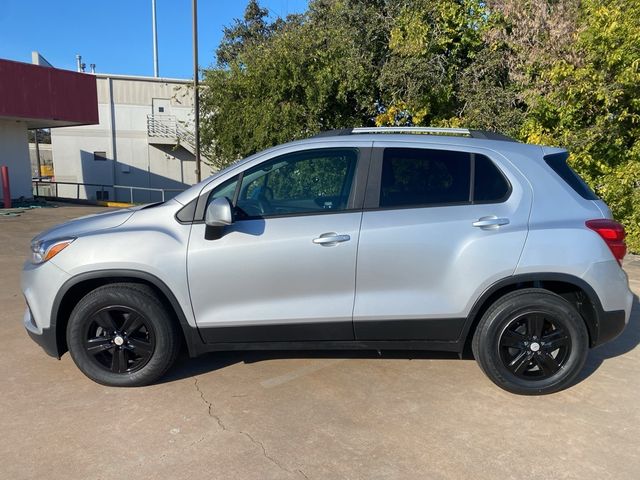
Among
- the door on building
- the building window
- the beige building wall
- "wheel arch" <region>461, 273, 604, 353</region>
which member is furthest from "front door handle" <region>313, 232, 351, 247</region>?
the building window

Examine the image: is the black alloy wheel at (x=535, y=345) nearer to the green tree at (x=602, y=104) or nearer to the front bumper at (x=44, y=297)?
the front bumper at (x=44, y=297)

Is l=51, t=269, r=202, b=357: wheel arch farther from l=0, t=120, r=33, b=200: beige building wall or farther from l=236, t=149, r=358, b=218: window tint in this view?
l=0, t=120, r=33, b=200: beige building wall

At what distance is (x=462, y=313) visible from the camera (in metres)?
3.54

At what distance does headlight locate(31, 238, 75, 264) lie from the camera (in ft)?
11.6

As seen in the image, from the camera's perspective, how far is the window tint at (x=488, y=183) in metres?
3.55

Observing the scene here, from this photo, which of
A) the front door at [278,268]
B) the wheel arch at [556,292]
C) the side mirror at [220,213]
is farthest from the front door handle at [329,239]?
the wheel arch at [556,292]

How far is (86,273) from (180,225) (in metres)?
0.72

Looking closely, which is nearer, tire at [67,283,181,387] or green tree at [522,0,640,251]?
tire at [67,283,181,387]

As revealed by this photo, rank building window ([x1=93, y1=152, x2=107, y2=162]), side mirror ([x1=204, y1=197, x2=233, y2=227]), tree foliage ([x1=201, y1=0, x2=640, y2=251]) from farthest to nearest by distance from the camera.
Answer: building window ([x1=93, y1=152, x2=107, y2=162]) → tree foliage ([x1=201, y1=0, x2=640, y2=251]) → side mirror ([x1=204, y1=197, x2=233, y2=227])

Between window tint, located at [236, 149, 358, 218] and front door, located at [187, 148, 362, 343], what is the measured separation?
0.4 inches

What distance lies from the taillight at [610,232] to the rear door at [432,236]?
1.60 ft

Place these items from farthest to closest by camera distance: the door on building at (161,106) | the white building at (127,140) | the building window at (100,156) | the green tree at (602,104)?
the door on building at (161,106) → the building window at (100,156) → the white building at (127,140) → the green tree at (602,104)

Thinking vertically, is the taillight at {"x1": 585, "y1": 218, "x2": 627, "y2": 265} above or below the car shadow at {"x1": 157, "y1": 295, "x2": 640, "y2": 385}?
above

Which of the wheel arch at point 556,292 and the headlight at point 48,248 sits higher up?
the headlight at point 48,248
